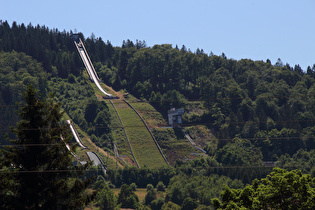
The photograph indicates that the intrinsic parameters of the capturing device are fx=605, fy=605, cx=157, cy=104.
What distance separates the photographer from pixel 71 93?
197000 mm

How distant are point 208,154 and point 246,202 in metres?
124

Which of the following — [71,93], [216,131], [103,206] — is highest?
[71,93]

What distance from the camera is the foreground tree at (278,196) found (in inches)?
1791

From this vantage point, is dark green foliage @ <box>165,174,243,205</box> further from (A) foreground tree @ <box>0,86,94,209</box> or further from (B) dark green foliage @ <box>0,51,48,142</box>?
(A) foreground tree @ <box>0,86,94,209</box>

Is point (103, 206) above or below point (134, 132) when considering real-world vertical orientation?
below

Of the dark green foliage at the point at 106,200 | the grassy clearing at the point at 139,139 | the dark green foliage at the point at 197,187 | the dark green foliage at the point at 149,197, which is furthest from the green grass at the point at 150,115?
the dark green foliage at the point at 106,200

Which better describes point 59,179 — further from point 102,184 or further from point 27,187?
point 102,184

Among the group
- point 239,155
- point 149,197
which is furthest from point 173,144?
point 149,197

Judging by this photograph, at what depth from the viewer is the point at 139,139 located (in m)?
170

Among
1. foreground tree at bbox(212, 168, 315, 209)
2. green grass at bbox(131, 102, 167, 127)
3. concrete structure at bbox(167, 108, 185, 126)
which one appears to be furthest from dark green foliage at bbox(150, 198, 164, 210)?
foreground tree at bbox(212, 168, 315, 209)

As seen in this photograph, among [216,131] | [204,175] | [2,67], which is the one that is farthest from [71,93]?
[204,175]

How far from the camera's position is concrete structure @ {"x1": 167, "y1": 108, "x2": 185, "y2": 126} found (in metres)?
187

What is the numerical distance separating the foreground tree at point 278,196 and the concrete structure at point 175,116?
138398 millimetres

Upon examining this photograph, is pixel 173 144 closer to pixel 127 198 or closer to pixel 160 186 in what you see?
pixel 160 186
